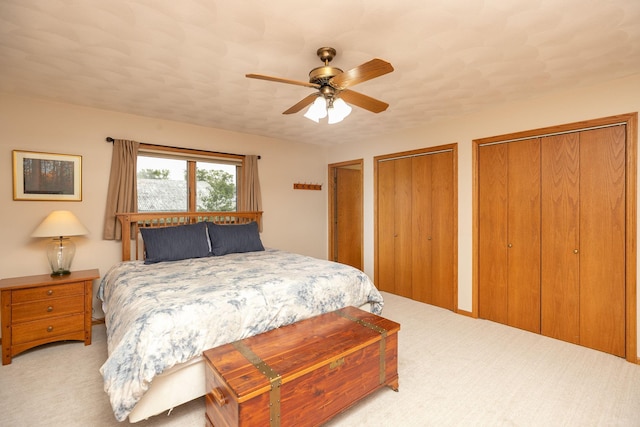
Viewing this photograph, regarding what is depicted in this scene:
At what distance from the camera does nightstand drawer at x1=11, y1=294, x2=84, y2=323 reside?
8.38ft

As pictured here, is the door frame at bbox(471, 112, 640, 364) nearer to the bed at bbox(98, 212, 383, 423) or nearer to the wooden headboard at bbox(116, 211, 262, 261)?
the bed at bbox(98, 212, 383, 423)

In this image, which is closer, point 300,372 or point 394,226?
point 300,372

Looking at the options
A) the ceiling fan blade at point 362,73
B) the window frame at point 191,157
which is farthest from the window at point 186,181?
the ceiling fan blade at point 362,73

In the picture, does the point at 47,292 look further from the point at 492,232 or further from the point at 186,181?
the point at 492,232

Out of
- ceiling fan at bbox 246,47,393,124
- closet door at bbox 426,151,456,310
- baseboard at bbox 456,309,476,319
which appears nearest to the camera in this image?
ceiling fan at bbox 246,47,393,124

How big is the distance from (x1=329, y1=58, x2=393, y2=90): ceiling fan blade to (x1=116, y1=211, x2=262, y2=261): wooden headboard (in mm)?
2721

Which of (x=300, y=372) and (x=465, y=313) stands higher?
(x=300, y=372)

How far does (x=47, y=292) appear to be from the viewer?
267cm

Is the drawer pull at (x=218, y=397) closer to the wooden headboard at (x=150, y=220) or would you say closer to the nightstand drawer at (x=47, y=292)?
the nightstand drawer at (x=47, y=292)

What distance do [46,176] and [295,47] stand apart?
9.58ft

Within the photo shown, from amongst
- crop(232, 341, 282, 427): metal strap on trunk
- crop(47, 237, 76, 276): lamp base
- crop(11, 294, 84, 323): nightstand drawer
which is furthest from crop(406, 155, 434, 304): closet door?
crop(47, 237, 76, 276): lamp base

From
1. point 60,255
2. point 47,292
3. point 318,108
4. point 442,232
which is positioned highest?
point 318,108

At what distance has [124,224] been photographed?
3.42 meters

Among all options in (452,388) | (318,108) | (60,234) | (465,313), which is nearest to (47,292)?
(60,234)
